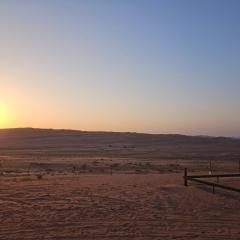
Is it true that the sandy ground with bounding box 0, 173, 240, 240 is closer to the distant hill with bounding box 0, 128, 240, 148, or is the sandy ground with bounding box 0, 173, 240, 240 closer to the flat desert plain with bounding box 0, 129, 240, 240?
the flat desert plain with bounding box 0, 129, 240, 240

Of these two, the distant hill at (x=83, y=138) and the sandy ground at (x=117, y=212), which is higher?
the distant hill at (x=83, y=138)

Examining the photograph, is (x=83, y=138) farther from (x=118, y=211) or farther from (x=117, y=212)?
(x=117, y=212)

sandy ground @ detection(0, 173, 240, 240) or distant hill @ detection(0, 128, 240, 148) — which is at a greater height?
distant hill @ detection(0, 128, 240, 148)

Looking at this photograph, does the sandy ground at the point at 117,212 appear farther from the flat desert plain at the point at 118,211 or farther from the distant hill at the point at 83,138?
the distant hill at the point at 83,138

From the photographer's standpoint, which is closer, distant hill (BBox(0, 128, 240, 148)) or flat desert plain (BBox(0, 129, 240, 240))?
flat desert plain (BBox(0, 129, 240, 240))

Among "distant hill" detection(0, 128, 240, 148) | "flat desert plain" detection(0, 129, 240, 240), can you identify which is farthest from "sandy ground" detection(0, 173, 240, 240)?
"distant hill" detection(0, 128, 240, 148)

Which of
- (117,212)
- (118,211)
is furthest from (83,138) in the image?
(117,212)

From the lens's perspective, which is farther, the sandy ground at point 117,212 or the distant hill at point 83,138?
the distant hill at point 83,138

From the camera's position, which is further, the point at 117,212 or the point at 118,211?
the point at 118,211

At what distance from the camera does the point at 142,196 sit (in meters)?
22.0

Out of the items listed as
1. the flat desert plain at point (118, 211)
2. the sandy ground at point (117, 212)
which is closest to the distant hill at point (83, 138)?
the flat desert plain at point (118, 211)

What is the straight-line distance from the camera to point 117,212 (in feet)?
59.0

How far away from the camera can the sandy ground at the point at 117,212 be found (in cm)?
1466

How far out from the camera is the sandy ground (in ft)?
48.1
